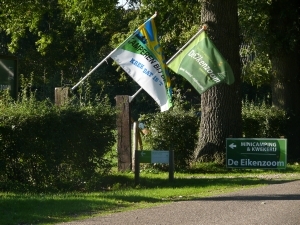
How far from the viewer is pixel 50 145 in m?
15.7

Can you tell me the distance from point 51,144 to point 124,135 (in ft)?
14.7

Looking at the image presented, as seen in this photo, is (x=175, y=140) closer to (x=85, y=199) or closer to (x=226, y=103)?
(x=226, y=103)

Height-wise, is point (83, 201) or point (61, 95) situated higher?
point (61, 95)

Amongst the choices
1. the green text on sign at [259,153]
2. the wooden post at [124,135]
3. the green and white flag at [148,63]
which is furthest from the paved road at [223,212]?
the green text on sign at [259,153]

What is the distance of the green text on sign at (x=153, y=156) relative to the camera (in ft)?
56.1

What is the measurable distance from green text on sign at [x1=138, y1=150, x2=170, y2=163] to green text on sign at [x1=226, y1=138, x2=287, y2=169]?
14.9 feet

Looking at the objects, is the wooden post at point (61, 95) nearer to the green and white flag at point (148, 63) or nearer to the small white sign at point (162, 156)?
the green and white flag at point (148, 63)

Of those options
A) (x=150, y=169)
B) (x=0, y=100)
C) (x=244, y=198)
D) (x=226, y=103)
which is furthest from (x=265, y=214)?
(x=226, y=103)

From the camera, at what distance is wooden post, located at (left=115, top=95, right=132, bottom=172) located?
781 inches

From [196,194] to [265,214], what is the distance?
11.4ft

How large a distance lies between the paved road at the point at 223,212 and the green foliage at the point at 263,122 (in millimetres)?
10212

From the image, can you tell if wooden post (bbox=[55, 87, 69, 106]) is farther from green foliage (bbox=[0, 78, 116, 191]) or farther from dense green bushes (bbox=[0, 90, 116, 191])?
dense green bushes (bbox=[0, 90, 116, 191])

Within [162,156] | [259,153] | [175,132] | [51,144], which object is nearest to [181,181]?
→ [162,156]

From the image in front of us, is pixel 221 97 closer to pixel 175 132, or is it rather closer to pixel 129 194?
pixel 175 132
